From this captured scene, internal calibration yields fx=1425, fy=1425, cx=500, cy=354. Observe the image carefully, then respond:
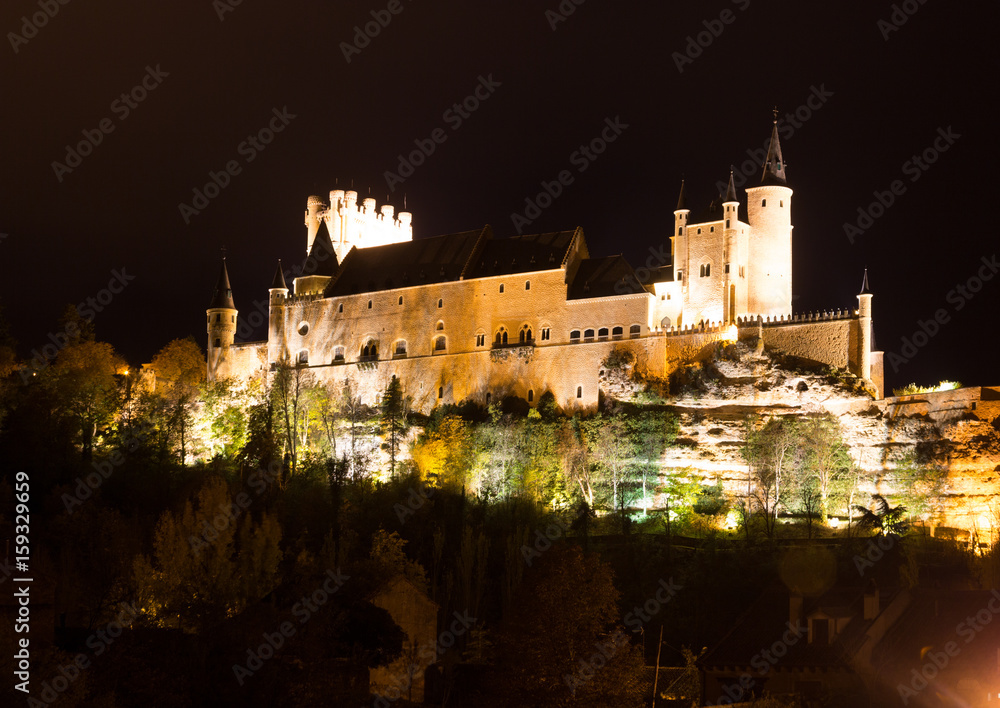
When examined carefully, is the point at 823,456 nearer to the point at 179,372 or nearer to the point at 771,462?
the point at 771,462

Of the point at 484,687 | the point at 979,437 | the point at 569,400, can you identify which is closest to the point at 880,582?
the point at 484,687

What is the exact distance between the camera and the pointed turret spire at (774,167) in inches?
3061

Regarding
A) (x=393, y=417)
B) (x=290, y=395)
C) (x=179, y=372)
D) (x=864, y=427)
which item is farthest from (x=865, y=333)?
(x=179, y=372)

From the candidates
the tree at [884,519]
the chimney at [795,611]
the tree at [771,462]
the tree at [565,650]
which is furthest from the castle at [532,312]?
the tree at [565,650]

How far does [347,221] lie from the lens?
10081 centimetres

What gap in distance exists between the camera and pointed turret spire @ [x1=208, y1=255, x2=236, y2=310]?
9281cm

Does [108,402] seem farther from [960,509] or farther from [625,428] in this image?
[960,509]

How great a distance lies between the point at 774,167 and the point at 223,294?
37.1m

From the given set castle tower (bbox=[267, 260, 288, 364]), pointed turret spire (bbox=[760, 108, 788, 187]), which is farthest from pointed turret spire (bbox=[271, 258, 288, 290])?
pointed turret spire (bbox=[760, 108, 788, 187])

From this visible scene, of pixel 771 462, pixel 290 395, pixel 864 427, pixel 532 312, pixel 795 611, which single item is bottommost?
pixel 795 611

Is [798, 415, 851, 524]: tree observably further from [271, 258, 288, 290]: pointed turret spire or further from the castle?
[271, 258, 288, 290]: pointed turret spire

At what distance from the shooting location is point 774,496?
225 feet

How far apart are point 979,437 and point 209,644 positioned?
41645 millimetres

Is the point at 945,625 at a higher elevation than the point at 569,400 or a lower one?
lower
